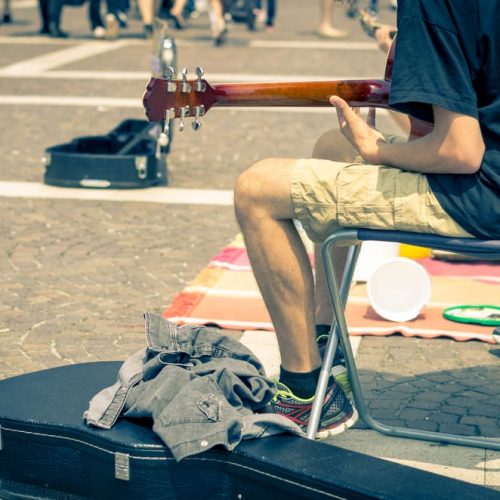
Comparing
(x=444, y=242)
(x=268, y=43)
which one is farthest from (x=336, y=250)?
(x=268, y=43)

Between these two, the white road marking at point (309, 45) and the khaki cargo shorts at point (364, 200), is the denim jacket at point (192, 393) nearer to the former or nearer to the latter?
the khaki cargo shorts at point (364, 200)

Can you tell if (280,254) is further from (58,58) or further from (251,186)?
(58,58)

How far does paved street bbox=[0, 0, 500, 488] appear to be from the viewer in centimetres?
351

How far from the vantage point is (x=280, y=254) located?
2.97 meters

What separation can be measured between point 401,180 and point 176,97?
2.12 ft

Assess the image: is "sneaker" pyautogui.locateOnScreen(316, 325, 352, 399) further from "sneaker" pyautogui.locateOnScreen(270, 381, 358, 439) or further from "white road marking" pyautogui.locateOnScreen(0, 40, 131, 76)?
"white road marking" pyautogui.locateOnScreen(0, 40, 131, 76)

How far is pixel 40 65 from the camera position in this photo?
11.4 m

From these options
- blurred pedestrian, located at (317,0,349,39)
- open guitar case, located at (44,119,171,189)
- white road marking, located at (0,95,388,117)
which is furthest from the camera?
blurred pedestrian, located at (317,0,349,39)

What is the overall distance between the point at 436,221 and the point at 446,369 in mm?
1059

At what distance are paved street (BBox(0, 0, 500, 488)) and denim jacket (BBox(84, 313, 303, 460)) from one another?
1.53 ft

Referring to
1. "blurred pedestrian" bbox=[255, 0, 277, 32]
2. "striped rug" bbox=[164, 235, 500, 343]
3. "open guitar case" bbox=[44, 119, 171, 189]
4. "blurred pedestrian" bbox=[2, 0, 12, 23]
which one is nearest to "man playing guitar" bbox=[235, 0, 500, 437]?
"striped rug" bbox=[164, 235, 500, 343]

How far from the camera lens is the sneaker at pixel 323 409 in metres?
3.11

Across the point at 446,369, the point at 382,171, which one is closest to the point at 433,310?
the point at 446,369

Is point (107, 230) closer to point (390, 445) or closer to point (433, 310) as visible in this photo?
point (433, 310)
